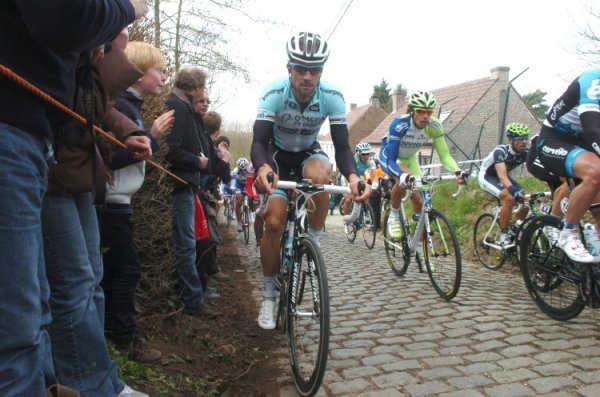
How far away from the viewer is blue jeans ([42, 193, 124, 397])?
191 cm

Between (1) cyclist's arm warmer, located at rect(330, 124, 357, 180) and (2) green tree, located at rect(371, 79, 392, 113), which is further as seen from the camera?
(2) green tree, located at rect(371, 79, 392, 113)

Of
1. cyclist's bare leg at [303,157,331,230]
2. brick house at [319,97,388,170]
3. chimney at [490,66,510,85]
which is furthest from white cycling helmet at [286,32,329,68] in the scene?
brick house at [319,97,388,170]

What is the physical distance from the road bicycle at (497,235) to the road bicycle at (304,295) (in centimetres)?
415

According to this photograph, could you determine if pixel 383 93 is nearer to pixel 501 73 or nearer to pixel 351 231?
pixel 501 73

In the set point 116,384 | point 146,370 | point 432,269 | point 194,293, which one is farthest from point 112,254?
→ point 432,269

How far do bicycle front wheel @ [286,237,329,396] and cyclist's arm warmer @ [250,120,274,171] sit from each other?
0.75m

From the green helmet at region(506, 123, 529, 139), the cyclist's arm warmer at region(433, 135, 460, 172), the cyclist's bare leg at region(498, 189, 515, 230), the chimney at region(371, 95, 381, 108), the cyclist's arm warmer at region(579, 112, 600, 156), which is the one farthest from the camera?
the chimney at region(371, 95, 381, 108)

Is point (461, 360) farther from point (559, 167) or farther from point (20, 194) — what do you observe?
point (20, 194)

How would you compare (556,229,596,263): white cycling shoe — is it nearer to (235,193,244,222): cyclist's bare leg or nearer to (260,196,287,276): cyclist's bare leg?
(260,196,287,276): cyclist's bare leg

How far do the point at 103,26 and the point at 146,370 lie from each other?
2.05 metres

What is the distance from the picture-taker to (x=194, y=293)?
423cm

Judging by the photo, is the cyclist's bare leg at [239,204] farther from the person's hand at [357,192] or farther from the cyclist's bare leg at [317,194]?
the person's hand at [357,192]

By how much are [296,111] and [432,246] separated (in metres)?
2.62

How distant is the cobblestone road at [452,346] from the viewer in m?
2.92
